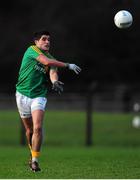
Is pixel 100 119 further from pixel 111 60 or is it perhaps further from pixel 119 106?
pixel 111 60

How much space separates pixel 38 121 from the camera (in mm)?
13523

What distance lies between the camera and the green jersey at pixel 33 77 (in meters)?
13.9

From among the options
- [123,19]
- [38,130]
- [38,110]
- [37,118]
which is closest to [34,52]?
[38,110]

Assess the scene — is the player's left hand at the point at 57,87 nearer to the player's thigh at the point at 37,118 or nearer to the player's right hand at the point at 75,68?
the player's right hand at the point at 75,68

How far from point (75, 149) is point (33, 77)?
916cm

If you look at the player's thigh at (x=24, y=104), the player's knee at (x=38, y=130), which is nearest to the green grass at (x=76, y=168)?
the player's knee at (x=38, y=130)

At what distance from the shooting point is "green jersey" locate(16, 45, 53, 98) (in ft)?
45.6

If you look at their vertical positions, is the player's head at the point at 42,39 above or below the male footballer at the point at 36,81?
above

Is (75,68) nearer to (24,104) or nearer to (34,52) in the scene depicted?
(34,52)

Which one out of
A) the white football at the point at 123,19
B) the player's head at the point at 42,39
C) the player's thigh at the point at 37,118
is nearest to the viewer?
the player's thigh at the point at 37,118

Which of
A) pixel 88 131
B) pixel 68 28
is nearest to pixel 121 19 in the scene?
pixel 88 131

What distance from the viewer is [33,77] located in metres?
13.9

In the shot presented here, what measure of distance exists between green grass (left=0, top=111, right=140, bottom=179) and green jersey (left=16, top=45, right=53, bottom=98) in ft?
4.22

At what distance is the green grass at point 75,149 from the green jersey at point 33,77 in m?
1.29
